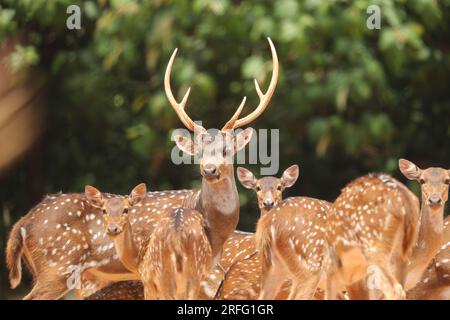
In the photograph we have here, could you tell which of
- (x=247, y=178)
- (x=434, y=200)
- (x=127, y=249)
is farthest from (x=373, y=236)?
(x=127, y=249)

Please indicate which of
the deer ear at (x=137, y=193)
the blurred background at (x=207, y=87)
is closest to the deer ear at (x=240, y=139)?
the deer ear at (x=137, y=193)

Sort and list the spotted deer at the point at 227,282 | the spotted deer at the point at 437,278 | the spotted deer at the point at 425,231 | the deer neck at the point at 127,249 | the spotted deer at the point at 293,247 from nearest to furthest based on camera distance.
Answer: the spotted deer at the point at 293,247, the spotted deer at the point at 425,231, the deer neck at the point at 127,249, the spotted deer at the point at 227,282, the spotted deer at the point at 437,278

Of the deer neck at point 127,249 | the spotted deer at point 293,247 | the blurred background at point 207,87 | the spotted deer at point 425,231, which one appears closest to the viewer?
the spotted deer at point 293,247

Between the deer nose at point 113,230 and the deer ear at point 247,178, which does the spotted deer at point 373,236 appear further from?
the deer nose at point 113,230

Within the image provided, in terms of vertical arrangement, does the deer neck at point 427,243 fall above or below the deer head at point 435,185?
below

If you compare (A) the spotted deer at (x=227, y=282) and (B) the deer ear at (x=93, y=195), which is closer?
(B) the deer ear at (x=93, y=195)

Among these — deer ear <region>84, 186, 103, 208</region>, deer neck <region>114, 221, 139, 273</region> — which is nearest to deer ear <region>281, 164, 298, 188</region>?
deer neck <region>114, 221, 139, 273</region>
